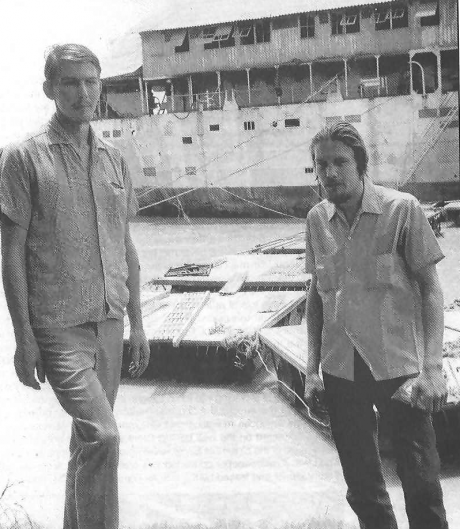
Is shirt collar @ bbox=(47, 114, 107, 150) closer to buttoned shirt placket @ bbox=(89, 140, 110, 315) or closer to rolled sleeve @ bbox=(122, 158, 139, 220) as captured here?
buttoned shirt placket @ bbox=(89, 140, 110, 315)

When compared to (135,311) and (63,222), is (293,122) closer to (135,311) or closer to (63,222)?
(135,311)

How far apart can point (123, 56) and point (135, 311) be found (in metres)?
26.1

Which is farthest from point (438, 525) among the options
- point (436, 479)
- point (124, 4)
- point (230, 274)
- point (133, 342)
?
point (230, 274)

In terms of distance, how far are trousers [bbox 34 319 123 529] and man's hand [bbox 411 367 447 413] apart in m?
1.08

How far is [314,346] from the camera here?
110 inches

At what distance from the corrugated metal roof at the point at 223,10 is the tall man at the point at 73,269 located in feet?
71.1

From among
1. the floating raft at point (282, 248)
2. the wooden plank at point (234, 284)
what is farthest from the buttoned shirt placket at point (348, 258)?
the floating raft at point (282, 248)

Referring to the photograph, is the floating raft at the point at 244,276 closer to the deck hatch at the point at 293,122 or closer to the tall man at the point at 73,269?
the tall man at the point at 73,269

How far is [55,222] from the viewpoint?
8.71 ft

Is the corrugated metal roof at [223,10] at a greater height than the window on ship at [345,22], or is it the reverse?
the corrugated metal roof at [223,10]

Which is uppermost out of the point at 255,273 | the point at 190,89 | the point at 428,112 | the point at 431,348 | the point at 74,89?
the point at 190,89

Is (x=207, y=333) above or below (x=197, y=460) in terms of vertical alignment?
above

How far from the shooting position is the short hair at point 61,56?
8.68 ft

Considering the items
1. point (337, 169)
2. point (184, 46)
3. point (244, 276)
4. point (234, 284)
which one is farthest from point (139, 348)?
point (184, 46)
